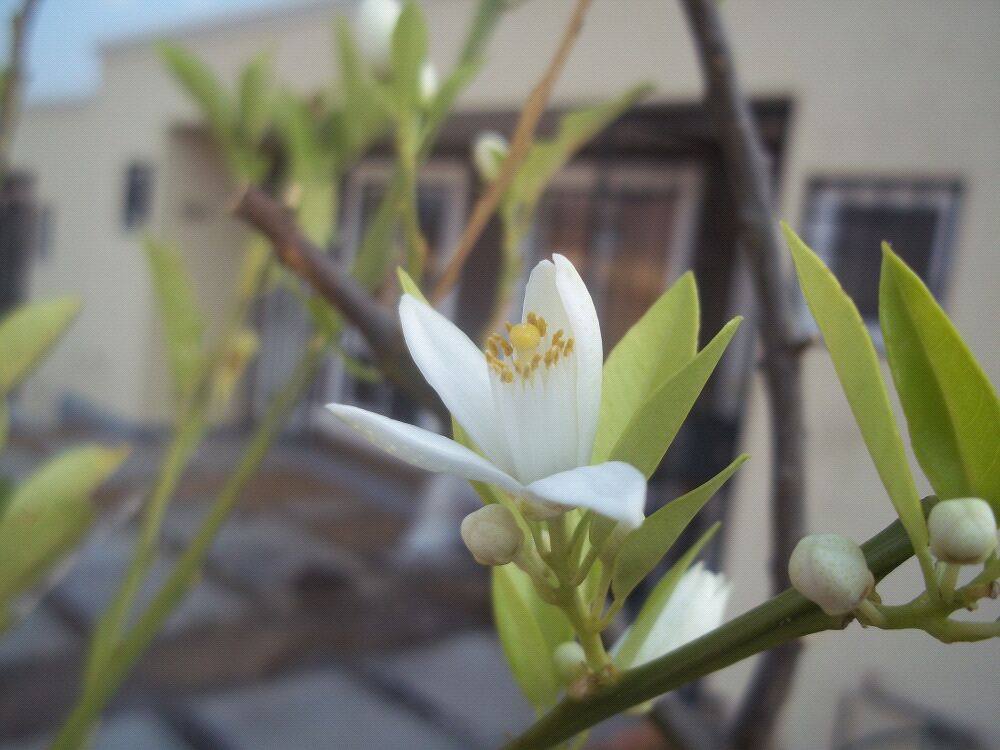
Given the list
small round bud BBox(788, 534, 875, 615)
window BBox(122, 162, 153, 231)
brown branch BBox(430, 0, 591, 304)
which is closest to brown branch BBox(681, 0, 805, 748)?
brown branch BBox(430, 0, 591, 304)

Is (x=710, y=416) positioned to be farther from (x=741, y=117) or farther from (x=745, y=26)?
(x=741, y=117)

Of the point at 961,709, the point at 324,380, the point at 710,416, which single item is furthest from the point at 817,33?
the point at 324,380

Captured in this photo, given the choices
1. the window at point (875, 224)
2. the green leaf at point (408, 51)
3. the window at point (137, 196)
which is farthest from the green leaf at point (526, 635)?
the window at point (137, 196)

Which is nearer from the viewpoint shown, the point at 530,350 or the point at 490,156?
the point at 530,350

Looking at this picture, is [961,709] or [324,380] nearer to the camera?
[961,709]

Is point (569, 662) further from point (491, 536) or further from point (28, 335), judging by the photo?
point (28, 335)

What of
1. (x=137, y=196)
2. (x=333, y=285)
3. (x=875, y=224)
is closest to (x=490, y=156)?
(x=333, y=285)

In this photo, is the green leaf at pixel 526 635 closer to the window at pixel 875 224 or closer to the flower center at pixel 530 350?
the flower center at pixel 530 350
